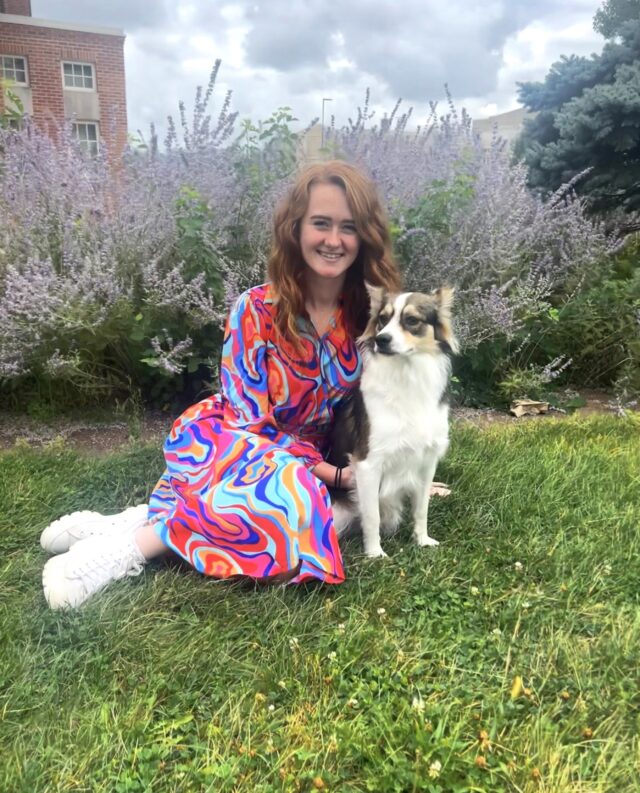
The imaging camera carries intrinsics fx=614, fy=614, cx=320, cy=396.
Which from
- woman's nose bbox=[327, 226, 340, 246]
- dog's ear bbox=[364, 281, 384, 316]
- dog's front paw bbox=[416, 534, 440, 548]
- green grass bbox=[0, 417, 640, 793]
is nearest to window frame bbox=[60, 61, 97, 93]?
green grass bbox=[0, 417, 640, 793]

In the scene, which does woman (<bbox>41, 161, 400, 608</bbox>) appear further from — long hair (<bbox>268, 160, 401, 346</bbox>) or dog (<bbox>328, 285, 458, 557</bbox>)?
dog (<bbox>328, 285, 458, 557</bbox>)

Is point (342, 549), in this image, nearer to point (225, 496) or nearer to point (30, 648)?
point (225, 496)

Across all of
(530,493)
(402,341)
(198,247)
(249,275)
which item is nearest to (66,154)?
(198,247)

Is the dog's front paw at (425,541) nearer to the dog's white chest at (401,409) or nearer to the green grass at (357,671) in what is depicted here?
the green grass at (357,671)

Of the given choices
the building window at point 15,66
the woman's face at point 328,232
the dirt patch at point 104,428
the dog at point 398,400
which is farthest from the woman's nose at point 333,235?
the building window at point 15,66

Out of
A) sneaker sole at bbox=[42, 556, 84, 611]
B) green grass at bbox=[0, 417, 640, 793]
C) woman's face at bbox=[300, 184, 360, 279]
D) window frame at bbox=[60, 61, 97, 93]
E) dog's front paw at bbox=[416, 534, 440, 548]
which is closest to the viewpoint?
green grass at bbox=[0, 417, 640, 793]

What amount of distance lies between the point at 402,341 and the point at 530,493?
1180 millimetres

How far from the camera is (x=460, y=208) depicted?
4.07m

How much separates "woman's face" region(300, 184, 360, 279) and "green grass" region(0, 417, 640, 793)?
1202 millimetres

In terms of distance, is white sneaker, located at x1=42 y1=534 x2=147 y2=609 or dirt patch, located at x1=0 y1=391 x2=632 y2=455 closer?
white sneaker, located at x1=42 y1=534 x2=147 y2=609

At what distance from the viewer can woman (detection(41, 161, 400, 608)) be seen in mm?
2205

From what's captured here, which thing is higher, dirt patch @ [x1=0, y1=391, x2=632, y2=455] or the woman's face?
the woman's face

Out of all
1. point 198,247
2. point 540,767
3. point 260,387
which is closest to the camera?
point 540,767

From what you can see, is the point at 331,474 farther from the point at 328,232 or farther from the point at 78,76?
the point at 78,76
